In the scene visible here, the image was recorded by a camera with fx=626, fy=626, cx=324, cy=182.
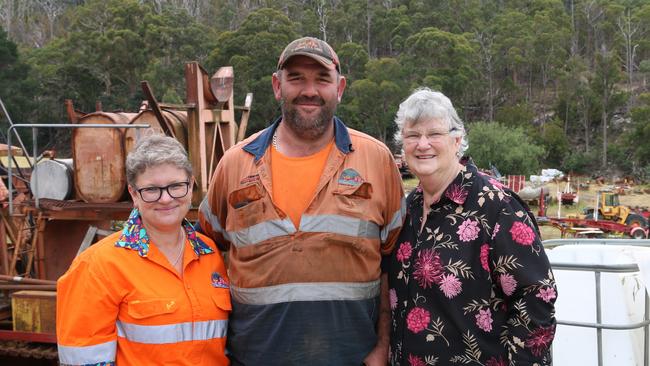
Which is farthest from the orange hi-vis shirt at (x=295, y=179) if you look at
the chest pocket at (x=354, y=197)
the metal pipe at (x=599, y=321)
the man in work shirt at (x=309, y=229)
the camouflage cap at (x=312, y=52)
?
the metal pipe at (x=599, y=321)

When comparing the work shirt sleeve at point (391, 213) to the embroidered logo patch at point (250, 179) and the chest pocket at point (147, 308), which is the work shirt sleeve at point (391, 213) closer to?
the embroidered logo patch at point (250, 179)

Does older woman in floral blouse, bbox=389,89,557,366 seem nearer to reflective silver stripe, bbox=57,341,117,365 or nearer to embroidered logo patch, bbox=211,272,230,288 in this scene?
embroidered logo patch, bbox=211,272,230,288

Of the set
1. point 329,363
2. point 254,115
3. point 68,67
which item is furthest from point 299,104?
point 68,67

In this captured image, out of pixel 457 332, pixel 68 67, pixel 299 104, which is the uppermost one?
pixel 68 67

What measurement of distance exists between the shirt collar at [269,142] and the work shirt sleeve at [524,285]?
758 mm

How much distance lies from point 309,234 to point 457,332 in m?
0.70

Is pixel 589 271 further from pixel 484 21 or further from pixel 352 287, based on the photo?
pixel 484 21

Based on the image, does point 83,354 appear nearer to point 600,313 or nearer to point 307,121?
point 307,121

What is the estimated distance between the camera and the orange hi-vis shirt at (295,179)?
2641 mm

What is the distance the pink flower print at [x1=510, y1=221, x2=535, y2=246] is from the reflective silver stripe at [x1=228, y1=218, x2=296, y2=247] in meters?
0.87

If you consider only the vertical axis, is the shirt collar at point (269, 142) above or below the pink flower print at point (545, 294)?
above

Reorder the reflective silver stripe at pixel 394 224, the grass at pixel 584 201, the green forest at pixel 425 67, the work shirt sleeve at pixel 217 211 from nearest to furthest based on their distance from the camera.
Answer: the reflective silver stripe at pixel 394 224 < the work shirt sleeve at pixel 217 211 < the grass at pixel 584 201 < the green forest at pixel 425 67

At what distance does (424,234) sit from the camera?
2.57 meters

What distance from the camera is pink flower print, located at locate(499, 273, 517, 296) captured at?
7.59ft
